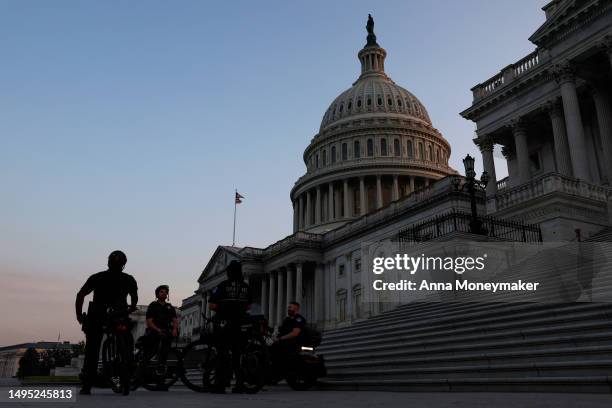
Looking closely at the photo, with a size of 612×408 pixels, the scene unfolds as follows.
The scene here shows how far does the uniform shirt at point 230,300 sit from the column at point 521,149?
91.5 ft

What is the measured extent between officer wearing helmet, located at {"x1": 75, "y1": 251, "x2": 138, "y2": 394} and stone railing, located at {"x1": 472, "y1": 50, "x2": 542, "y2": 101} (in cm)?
3127

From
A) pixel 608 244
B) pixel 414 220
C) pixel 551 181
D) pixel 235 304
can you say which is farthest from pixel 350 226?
pixel 235 304

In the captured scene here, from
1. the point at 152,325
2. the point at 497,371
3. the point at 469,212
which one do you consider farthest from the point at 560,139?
the point at 152,325

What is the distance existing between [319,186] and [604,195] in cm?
5790

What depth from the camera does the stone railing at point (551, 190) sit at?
24578 mm

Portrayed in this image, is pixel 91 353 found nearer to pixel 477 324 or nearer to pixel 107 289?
pixel 107 289

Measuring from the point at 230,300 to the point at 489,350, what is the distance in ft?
19.1

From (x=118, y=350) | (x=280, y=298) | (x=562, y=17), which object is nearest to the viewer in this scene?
(x=118, y=350)

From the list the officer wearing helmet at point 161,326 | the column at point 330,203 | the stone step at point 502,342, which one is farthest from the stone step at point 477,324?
the column at point 330,203

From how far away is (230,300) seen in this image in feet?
29.7

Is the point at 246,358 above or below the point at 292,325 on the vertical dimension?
below

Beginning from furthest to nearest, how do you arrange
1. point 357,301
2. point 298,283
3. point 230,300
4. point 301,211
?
point 301,211 → point 298,283 → point 357,301 → point 230,300

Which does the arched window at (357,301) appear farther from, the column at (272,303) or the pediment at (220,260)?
the pediment at (220,260)

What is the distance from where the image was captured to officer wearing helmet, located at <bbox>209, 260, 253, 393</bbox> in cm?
887
